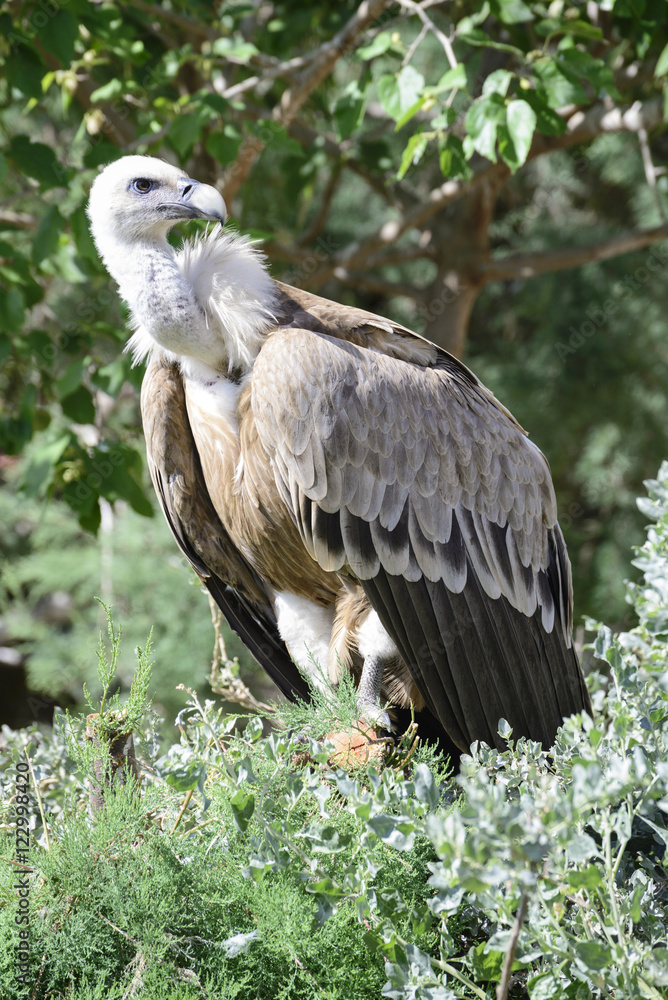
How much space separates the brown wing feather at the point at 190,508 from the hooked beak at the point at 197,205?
44cm

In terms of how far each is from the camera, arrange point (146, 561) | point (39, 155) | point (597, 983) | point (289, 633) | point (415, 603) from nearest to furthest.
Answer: point (597, 983), point (415, 603), point (289, 633), point (39, 155), point (146, 561)

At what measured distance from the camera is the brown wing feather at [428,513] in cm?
218

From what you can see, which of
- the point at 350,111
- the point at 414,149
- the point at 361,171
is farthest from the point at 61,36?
the point at 361,171

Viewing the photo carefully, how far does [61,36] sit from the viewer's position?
304 cm

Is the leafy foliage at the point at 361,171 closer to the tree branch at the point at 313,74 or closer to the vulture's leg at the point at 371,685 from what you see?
the tree branch at the point at 313,74

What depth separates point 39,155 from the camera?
3.25 m

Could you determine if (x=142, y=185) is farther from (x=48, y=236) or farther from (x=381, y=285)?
(x=381, y=285)

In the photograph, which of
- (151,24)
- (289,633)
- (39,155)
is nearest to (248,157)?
(151,24)

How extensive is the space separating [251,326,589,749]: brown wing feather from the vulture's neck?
0.16 meters

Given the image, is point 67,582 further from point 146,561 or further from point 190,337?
point 190,337

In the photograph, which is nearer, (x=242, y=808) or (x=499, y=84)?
(x=242, y=808)

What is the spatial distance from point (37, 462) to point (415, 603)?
185cm

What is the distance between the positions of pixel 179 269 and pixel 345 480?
2.63ft

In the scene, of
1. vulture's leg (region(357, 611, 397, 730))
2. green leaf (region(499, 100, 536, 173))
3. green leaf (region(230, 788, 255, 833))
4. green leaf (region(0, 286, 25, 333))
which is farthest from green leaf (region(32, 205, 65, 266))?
green leaf (region(230, 788, 255, 833))
